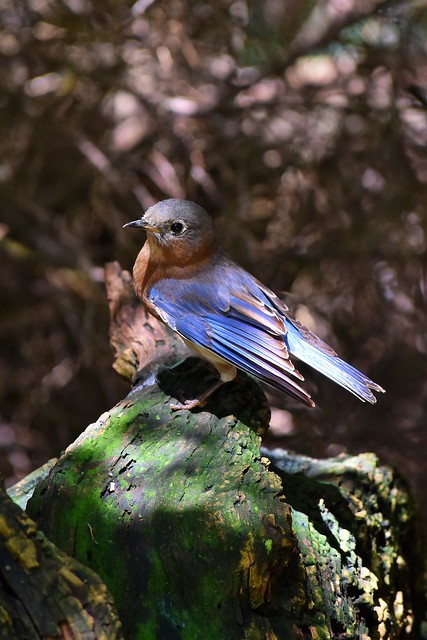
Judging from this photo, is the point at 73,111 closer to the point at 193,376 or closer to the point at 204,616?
the point at 193,376

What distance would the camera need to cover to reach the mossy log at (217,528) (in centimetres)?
227

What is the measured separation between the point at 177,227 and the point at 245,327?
568 millimetres

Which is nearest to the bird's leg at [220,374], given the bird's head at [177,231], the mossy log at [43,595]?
the bird's head at [177,231]

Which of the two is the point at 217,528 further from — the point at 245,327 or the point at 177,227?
the point at 177,227

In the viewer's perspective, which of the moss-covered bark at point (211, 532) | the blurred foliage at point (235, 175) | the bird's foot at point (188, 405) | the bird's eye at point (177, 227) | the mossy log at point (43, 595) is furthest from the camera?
the blurred foliage at point (235, 175)

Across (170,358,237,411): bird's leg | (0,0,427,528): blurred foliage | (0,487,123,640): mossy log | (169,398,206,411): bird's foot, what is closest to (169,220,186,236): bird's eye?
(170,358,237,411): bird's leg

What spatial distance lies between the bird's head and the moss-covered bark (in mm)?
698

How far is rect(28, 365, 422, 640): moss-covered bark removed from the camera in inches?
89.3

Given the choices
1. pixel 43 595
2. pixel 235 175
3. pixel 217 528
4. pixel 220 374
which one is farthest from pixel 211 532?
pixel 235 175

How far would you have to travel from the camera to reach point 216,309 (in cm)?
343

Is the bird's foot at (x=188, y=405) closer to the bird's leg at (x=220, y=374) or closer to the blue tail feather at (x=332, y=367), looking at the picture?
the bird's leg at (x=220, y=374)

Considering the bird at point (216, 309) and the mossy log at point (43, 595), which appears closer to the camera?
the mossy log at point (43, 595)

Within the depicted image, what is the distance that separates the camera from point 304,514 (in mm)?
2895

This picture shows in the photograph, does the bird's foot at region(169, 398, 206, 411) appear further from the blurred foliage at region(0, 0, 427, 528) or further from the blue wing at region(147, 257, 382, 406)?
the blurred foliage at region(0, 0, 427, 528)
